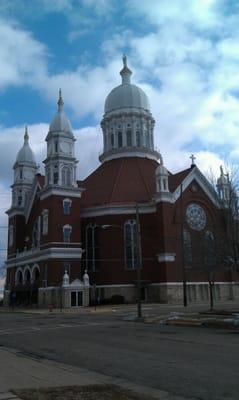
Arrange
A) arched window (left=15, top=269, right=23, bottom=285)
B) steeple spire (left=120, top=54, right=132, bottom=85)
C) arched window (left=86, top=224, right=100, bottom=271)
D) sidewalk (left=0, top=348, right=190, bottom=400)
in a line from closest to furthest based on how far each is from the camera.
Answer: sidewalk (left=0, top=348, right=190, bottom=400) → arched window (left=86, top=224, right=100, bottom=271) → arched window (left=15, top=269, right=23, bottom=285) → steeple spire (left=120, top=54, right=132, bottom=85)

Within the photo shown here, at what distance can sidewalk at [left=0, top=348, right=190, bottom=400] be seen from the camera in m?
8.20

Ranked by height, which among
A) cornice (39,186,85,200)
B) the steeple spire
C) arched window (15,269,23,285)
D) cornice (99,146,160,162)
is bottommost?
arched window (15,269,23,285)

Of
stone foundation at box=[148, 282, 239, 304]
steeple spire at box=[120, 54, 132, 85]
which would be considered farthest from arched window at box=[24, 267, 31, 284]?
steeple spire at box=[120, 54, 132, 85]

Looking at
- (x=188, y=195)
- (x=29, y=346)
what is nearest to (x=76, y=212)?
(x=188, y=195)

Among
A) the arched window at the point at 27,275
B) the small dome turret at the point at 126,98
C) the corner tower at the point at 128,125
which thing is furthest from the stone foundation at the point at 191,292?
the small dome turret at the point at 126,98

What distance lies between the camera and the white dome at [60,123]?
62.4 meters

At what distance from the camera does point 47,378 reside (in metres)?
9.44

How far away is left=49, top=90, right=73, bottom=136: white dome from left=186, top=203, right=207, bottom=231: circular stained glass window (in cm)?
1978

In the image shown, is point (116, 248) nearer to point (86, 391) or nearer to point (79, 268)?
point (79, 268)

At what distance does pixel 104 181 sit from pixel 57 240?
44.8 ft

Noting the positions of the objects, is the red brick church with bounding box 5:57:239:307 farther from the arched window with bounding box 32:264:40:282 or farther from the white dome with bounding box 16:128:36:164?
the white dome with bounding box 16:128:36:164

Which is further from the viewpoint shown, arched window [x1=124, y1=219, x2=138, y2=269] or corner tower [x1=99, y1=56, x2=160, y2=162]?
corner tower [x1=99, y1=56, x2=160, y2=162]

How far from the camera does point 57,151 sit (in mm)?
61219

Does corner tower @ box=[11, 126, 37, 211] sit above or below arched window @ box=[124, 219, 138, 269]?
above
